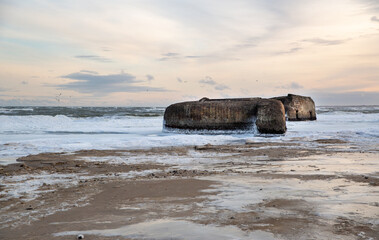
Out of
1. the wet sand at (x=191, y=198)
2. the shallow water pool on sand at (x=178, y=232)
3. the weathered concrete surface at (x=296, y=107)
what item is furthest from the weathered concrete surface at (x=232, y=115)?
the weathered concrete surface at (x=296, y=107)

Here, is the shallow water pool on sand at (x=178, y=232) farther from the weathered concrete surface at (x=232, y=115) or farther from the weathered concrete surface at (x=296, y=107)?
the weathered concrete surface at (x=296, y=107)

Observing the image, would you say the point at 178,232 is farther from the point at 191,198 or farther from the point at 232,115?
the point at 232,115

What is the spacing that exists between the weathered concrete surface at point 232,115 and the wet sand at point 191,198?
462 cm

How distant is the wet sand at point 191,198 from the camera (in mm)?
2217

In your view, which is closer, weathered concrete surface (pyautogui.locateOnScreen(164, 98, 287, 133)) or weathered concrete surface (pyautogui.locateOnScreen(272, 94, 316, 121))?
weathered concrete surface (pyautogui.locateOnScreen(164, 98, 287, 133))

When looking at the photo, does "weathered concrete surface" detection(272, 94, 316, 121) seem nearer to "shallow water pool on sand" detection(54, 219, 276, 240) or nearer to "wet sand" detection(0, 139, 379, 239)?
"wet sand" detection(0, 139, 379, 239)

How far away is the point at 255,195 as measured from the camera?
308cm

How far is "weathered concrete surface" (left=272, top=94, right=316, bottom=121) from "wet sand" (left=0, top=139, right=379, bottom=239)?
14188 millimetres

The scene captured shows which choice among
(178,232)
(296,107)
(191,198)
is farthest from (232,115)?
(296,107)

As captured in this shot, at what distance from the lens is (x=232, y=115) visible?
1061 cm

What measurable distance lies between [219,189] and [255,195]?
40cm

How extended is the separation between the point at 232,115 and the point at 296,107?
10223 mm

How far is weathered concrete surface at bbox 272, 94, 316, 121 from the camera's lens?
19358 millimetres

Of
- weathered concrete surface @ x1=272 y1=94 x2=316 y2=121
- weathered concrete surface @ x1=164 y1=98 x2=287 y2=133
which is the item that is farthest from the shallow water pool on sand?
weathered concrete surface @ x1=272 y1=94 x2=316 y2=121
